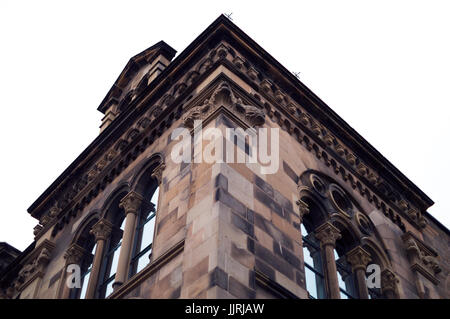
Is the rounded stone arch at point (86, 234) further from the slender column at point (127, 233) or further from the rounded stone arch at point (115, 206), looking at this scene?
the slender column at point (127, 233)

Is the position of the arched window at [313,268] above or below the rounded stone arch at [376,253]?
below

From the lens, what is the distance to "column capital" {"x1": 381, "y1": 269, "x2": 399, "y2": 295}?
1553cm

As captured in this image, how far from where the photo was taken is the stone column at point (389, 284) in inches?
608

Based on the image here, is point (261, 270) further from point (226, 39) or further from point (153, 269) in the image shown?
point (226, 39)

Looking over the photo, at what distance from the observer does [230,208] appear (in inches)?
481

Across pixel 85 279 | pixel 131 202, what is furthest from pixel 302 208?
pixel 85 279

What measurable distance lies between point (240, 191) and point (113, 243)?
15.1ft

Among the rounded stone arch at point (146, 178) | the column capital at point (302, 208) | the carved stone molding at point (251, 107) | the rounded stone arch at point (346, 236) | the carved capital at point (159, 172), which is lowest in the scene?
the column capital at point (302, 208)

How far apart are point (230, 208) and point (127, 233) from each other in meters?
3.57

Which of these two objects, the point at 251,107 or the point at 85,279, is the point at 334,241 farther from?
the point at 85,279

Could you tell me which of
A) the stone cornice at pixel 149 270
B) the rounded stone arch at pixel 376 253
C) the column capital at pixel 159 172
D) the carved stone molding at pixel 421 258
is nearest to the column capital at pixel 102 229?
the column capital at pixel 159 172

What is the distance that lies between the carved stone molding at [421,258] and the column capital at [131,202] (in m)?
6.31

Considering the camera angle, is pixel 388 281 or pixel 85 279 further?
pixel 85 279

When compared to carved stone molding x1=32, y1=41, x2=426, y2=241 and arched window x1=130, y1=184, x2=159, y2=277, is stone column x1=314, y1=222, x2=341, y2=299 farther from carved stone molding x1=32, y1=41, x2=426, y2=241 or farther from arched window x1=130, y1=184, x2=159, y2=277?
arched window x1=130, y1=184, x2=159, y2=277
